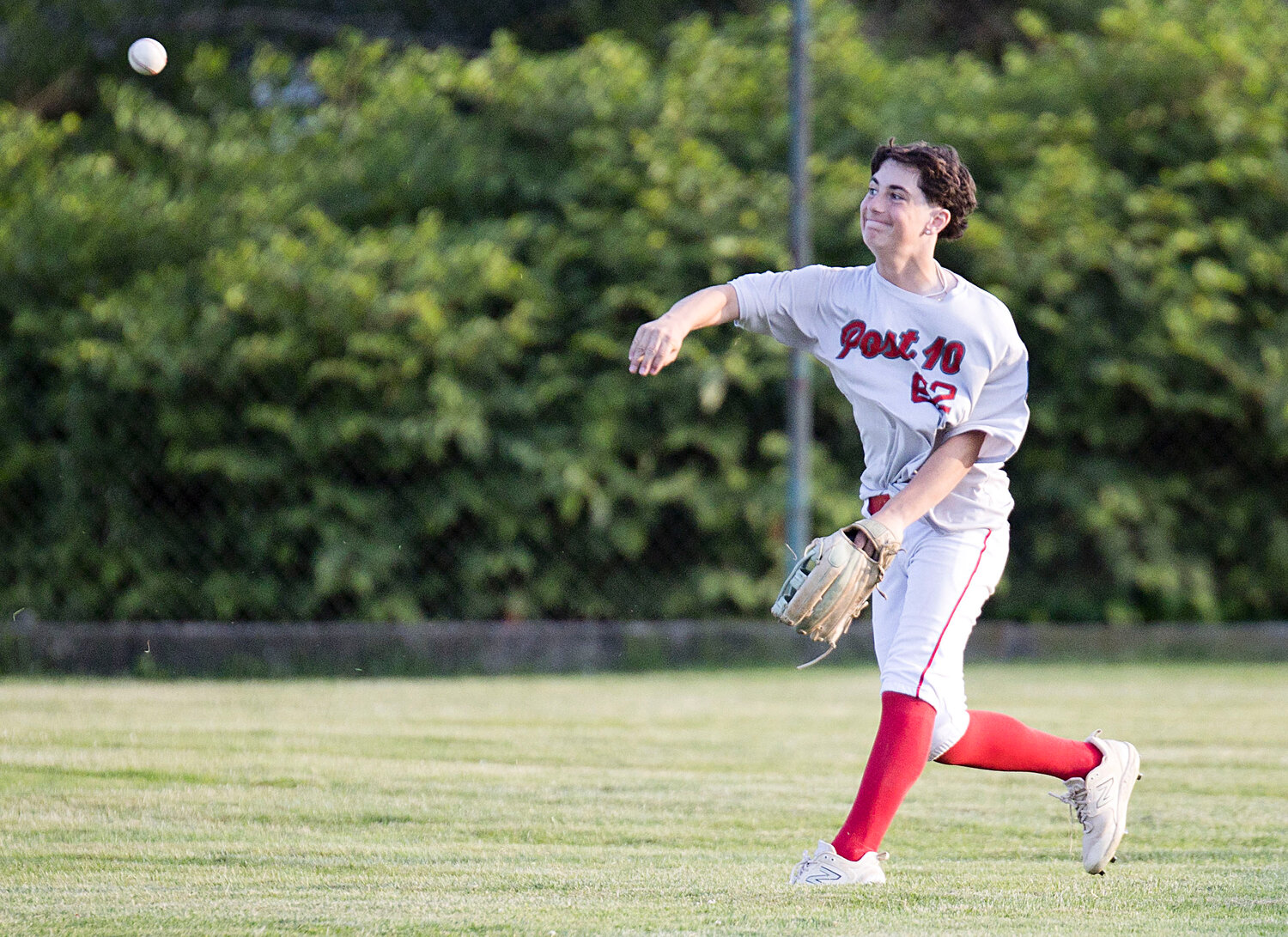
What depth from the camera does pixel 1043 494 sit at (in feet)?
27.5

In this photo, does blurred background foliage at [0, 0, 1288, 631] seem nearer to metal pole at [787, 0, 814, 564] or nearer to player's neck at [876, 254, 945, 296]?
metal pole at [787, 0, 814, 564]

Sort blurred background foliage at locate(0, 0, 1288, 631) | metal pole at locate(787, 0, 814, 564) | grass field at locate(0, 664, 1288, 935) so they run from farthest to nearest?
metal pole at locate(787, 0, 814, 564)
blurred background foliage at locate(0, 0, 1288, 631)
grass field at locate(0, 664, 1288, 935)

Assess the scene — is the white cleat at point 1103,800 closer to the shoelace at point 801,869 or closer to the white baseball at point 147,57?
the shoelace at point 801,869

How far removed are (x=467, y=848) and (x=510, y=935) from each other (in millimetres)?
976

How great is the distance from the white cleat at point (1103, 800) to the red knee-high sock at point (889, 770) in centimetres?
47

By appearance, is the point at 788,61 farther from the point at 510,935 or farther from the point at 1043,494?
the point at 510,935

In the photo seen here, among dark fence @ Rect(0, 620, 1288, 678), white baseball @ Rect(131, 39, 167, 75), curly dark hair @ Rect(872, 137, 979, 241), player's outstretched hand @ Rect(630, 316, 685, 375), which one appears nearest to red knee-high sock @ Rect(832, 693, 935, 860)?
player's outstretched hand @ Rect(630, 316, 685, 375)

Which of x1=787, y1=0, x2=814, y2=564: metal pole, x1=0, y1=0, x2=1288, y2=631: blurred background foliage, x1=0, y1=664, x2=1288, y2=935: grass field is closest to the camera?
x1=0, y1=664, x2=1288, y2=935: grass field

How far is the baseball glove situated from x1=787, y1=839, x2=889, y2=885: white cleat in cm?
42

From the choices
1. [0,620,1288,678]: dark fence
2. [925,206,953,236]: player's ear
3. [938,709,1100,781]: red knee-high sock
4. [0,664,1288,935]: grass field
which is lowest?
[0,620,1288,678]: dark fence

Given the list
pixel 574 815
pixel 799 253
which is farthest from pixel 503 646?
pixel 574 815

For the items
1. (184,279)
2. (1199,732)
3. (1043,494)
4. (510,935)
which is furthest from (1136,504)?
(510,935)

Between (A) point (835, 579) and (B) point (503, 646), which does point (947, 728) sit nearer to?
(A) point (835, 579)

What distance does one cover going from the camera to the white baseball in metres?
7.75
